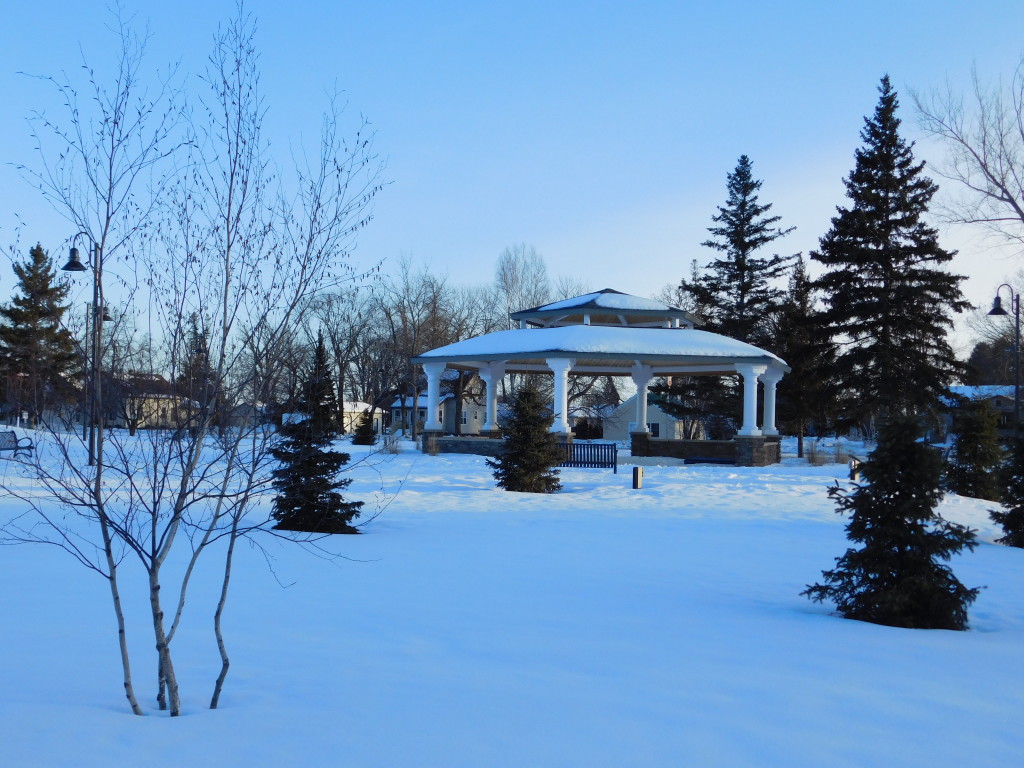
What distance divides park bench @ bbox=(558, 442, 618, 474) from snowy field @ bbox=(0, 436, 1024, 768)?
10046mm

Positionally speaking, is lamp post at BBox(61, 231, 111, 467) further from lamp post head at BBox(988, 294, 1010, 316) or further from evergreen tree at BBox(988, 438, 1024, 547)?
lamp post head at BBox(988, 294, 1010, 316)

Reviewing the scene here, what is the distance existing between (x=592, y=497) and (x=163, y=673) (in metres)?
11.9

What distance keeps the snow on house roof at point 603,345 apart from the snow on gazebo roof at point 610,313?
2.95ft

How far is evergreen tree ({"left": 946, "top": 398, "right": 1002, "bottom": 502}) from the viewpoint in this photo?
57.9ft

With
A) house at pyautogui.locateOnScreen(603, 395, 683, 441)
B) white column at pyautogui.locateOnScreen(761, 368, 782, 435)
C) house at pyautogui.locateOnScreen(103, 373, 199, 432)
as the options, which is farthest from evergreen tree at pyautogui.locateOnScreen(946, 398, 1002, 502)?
house at pyautogui.locateOnScreen(603, 395, 683, 441)

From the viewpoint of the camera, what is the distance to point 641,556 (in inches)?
378

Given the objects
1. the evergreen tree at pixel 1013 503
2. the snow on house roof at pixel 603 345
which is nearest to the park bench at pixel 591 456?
the snow on house roof at pixel 603 345

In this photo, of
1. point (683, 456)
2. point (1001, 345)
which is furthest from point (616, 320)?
point (1001, 345)

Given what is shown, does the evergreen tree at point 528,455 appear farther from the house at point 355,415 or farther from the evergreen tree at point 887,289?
the house at point 355,415

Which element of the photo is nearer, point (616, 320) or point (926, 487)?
point (926, 487)

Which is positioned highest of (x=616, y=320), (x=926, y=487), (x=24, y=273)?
(x=616, y=320)

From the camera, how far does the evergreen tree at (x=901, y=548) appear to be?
21.8ft

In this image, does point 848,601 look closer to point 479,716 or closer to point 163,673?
point 479,716

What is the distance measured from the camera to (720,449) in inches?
973
